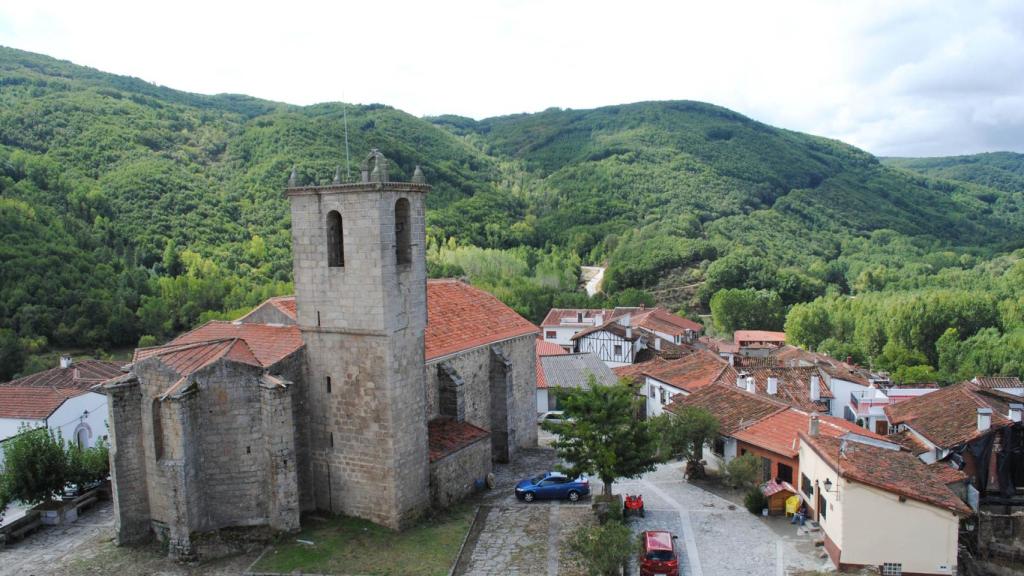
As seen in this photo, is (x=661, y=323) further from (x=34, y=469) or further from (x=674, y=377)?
(x=34, y=469)

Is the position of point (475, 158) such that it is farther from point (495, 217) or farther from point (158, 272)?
point (158, 272)

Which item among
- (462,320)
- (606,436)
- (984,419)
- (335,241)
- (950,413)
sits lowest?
(950,413)

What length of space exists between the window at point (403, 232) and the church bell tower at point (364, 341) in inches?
1.4

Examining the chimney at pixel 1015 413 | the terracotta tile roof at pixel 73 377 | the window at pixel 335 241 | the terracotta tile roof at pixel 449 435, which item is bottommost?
the terracotta tile roof at pixel 73 377

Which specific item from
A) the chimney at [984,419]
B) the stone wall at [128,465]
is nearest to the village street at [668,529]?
the chimney at [984,419]

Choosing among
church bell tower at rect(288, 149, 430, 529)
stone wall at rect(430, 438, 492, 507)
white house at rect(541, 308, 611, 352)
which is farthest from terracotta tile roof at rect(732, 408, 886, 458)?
white house at rect(541, 308, 611, 352)

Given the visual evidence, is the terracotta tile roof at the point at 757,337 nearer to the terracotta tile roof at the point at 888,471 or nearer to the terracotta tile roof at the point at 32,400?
the terracotta tile roof at the point at 888,471

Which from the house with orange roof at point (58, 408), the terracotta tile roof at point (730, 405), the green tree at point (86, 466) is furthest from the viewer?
the house with orange roof at point (58, 408)

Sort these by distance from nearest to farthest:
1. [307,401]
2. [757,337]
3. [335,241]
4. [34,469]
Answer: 1. [335,241]
2. [307,401]
3. [34,469]
4. [757,337]

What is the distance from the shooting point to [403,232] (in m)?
23.6

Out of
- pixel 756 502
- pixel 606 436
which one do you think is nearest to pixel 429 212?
pixel 606 436

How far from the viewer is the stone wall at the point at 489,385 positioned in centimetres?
2745

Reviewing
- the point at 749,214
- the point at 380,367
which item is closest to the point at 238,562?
the point at 380,367

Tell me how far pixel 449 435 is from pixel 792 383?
21.6m
